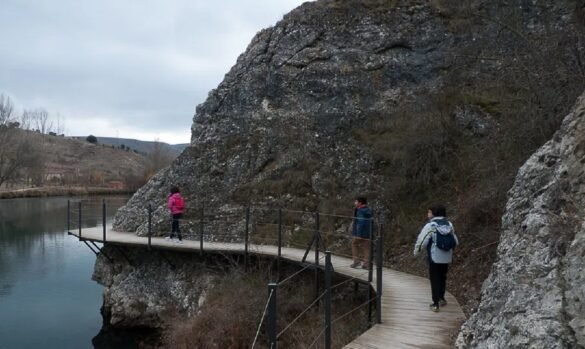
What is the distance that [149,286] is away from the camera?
17719mm

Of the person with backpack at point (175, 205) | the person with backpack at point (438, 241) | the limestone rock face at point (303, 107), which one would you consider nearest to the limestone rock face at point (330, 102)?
the limestone rock face at point (303, 107)

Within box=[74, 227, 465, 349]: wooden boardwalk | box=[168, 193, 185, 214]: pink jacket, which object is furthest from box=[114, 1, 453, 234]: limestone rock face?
box=[74, 227, 465, 349]: wooden boardwalk

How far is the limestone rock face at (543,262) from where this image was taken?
4992 millimetres

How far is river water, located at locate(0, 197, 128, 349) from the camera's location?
17312 millimetres

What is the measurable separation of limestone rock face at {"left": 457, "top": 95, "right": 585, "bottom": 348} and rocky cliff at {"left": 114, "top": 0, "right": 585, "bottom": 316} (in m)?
5.46

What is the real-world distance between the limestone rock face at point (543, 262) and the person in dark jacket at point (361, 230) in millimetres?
4923

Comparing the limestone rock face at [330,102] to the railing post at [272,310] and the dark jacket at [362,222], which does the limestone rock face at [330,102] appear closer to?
the dark jacket at [362,222]

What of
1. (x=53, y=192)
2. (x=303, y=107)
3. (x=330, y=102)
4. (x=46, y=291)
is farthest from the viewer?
(x=53, y=192)

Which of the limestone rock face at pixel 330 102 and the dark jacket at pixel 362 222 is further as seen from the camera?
the limestone rock face at pixel 330 102

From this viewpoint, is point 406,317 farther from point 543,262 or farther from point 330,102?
point 330,102

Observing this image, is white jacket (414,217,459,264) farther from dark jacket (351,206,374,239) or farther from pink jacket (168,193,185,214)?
pink jacket (168,193,185,214)

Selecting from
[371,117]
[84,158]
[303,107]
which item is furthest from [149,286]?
[84,158]

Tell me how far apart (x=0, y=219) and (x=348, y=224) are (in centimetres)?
3803

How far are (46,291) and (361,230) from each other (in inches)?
627
